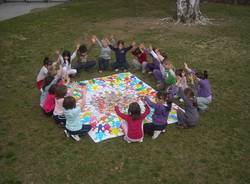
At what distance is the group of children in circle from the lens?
21.5ft

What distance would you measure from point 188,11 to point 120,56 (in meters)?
6.30

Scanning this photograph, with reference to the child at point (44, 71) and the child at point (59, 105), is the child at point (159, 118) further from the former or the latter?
the child at point (44, 71)

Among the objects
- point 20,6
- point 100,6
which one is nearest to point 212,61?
point 100,6

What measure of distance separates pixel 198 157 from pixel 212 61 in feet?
17.1

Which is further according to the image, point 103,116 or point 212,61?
point 212,61

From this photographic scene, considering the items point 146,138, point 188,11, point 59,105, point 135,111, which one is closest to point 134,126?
point 135,111

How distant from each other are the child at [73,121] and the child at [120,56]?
347cm

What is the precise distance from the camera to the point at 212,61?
10.8 m

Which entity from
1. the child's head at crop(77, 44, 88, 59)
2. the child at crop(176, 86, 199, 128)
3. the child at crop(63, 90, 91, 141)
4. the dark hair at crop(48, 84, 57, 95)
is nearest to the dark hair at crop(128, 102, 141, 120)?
the child at crop(63, 90, 91, 141)

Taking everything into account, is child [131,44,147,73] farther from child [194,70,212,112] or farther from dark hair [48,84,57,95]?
dark hair [48,84,57,95]

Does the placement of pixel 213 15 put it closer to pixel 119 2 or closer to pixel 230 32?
pixel 230 32

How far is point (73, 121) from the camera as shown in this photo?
658 cm

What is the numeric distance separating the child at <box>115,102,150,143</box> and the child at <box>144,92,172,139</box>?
23 centimetres

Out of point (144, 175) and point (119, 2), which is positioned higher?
point (119, 2)
